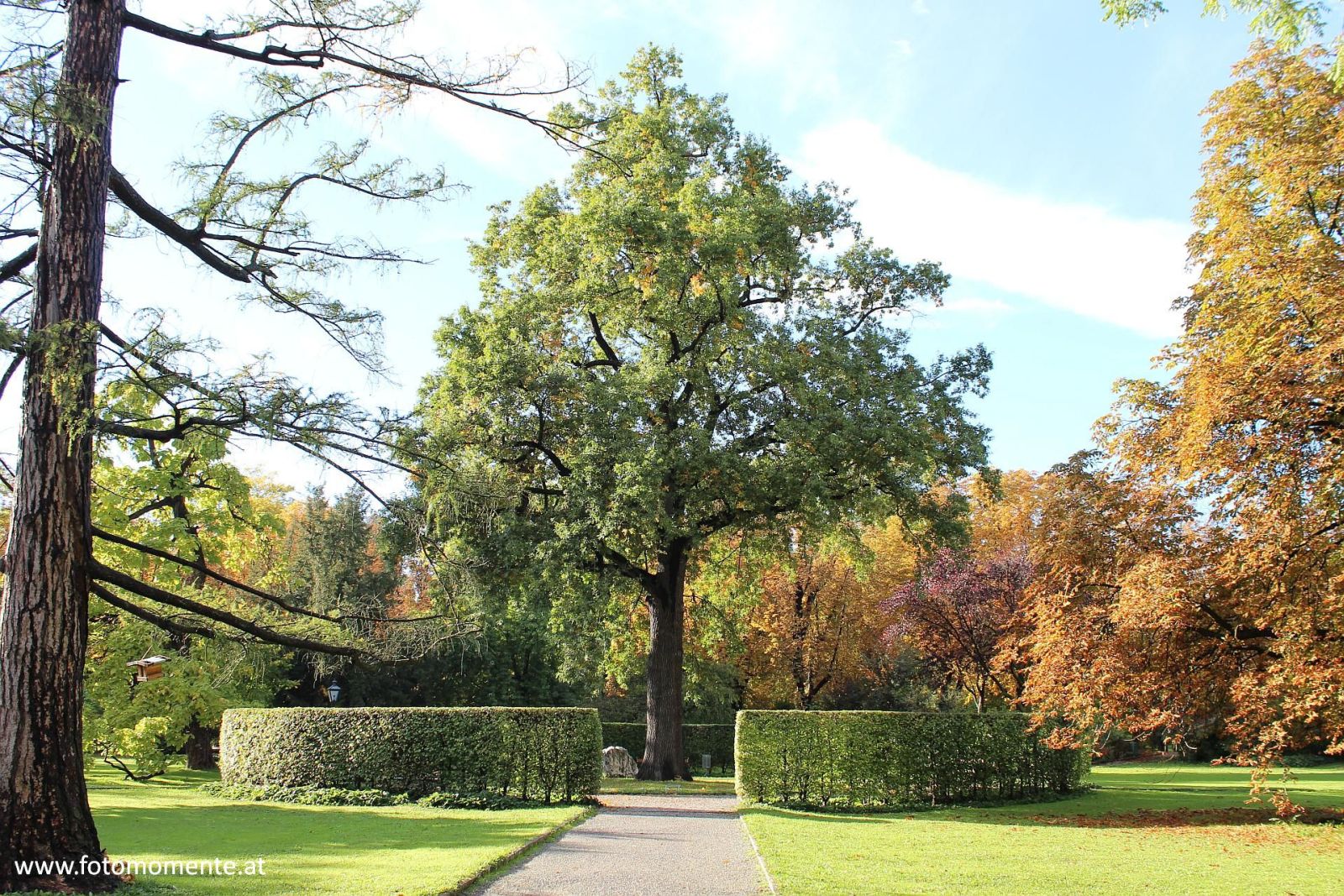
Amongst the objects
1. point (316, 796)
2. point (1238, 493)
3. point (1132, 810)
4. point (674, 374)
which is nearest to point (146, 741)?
point (316, 796)

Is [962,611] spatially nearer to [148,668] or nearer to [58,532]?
[148,668]

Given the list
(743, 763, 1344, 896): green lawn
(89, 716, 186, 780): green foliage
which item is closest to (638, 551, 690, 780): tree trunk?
(743, 763, 1344, 896): green lawn

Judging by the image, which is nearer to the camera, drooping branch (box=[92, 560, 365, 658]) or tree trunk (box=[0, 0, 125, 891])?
tree trunk (box=[0, 0, 125, 891])

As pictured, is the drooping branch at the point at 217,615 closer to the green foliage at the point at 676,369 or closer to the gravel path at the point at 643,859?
the gravel path at the point at 643,859

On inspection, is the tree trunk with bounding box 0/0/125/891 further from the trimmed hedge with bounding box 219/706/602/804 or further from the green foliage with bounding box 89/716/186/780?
the green foliage with bounding box 89/716/186/780

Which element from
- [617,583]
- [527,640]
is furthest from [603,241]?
[527,640]

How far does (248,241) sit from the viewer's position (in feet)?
28.6

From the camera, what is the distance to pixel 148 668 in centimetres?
2012

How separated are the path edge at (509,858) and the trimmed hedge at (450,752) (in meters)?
2.26

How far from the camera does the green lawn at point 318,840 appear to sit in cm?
777

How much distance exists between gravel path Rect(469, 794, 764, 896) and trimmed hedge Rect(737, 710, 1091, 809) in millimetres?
1878

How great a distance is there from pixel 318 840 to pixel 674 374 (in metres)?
10.2

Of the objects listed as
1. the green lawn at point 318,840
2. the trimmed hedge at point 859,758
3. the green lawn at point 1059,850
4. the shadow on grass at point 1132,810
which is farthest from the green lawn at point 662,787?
the green lawn at point 318,840

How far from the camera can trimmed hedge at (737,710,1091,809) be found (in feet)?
53.5
